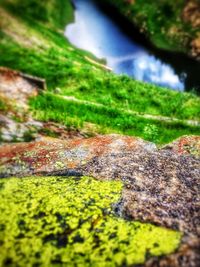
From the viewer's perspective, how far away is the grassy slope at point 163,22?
54.0m

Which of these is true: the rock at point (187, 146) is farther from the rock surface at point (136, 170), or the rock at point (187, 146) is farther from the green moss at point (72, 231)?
the green moss at point (72, 231)

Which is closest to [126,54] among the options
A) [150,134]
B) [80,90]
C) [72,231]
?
[80,90]

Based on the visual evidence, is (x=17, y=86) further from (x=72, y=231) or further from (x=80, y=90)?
(x=72, y=231)

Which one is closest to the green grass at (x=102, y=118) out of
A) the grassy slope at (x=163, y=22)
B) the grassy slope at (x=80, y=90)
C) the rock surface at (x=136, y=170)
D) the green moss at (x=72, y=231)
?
the grassy slope at (x=80, y=90)

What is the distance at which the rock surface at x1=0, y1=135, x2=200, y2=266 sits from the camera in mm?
11211

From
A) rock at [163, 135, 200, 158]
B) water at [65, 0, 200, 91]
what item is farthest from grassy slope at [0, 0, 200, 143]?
rock at [163, 135, 200, 158]

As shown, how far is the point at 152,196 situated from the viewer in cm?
1251

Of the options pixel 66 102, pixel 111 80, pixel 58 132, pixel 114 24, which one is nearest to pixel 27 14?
pixel 114 24

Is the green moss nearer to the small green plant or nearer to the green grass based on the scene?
the small green plant

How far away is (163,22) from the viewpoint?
186ft

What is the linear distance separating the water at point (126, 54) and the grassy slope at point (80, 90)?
413 cm

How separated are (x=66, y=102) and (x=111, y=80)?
6.41 meters

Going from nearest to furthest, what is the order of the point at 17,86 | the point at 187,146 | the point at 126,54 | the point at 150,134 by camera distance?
the point at 187,146 → the point at 150,134 → the point at 17,86 → the point at 126,54

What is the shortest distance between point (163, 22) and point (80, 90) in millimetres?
26889
